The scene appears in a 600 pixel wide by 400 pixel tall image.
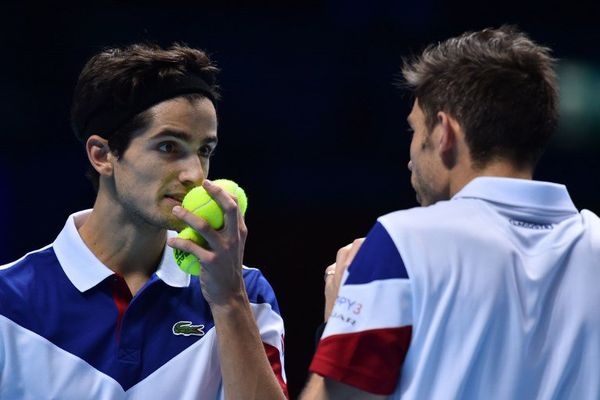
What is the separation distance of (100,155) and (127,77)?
30cm

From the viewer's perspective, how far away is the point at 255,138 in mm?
6840

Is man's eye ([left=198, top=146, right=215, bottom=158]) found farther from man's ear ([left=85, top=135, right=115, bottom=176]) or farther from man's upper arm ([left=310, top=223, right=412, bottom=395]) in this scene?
man's upper arm ([left=310, top=223, right=412, bottom=395])

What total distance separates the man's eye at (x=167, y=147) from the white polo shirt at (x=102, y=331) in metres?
0.39

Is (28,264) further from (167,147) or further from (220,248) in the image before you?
(220,248)

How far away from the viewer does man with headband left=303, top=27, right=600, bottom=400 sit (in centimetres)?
240

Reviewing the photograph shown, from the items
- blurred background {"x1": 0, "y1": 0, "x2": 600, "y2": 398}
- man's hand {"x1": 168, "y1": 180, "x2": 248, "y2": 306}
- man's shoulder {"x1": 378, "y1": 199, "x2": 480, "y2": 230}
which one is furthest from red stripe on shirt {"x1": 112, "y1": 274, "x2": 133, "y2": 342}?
blurred background {"x1": 0, "y1": 0, "x2": 600, "y2": 398}

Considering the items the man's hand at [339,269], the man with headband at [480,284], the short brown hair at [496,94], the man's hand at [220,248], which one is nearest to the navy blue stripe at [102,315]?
the man's hand at [220,248]

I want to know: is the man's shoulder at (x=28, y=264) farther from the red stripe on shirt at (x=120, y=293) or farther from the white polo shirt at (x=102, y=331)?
the red stripe on shirt at (x=120, y=293)

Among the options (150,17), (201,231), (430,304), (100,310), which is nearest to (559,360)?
(430,304)

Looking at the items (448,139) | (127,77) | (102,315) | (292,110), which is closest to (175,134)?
(127,77)

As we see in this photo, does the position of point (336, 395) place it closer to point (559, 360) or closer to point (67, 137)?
point (559, 360)

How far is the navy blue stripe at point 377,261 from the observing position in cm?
241

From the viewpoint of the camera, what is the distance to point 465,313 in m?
2.39

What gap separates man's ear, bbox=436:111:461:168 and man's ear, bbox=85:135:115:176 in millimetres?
1385
